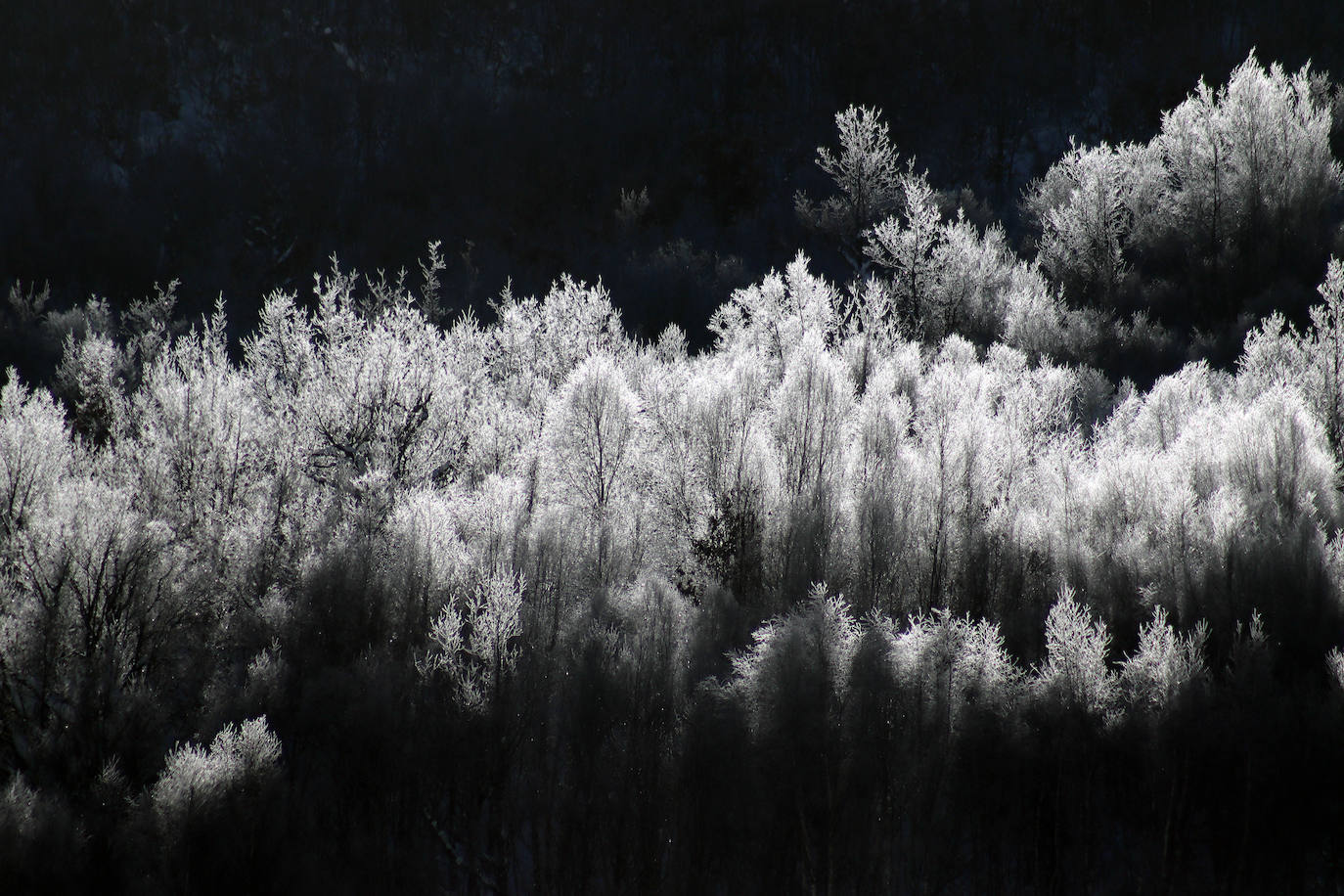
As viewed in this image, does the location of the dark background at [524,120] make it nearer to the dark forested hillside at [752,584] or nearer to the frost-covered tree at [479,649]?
the dark forested hillside at [752,584]

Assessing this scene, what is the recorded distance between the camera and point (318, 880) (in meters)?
22.6

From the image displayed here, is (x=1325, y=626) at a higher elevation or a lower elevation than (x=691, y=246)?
lower

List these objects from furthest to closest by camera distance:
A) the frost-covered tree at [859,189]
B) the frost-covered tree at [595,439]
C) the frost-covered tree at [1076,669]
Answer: the frost-covered tree at [859,189] < the frost-covered tree at [595,439] < the frost-covered tree at [1076,669]

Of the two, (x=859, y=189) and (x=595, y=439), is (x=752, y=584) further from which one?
(x=859, y=189)

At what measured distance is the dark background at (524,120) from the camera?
7581cm

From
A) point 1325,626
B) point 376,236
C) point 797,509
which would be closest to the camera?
point 1325,626

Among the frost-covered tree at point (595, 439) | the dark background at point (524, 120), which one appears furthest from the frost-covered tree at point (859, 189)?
the frost-covered tree at point (595, 439)

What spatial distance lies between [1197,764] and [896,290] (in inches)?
1200

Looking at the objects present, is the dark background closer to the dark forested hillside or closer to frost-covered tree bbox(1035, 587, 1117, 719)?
the dark forested hillside

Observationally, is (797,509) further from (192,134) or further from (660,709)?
(192,134)

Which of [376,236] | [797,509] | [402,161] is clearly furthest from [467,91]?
[797,509]

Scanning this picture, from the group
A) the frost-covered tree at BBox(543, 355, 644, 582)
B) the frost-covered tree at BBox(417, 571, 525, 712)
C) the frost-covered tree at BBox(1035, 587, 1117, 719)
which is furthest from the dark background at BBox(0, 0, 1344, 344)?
the frost-covered tree at BBox(1035, 587, 1117, 719)

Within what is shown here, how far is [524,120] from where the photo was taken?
91.6m

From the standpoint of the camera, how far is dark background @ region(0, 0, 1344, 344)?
7581 centimetres
